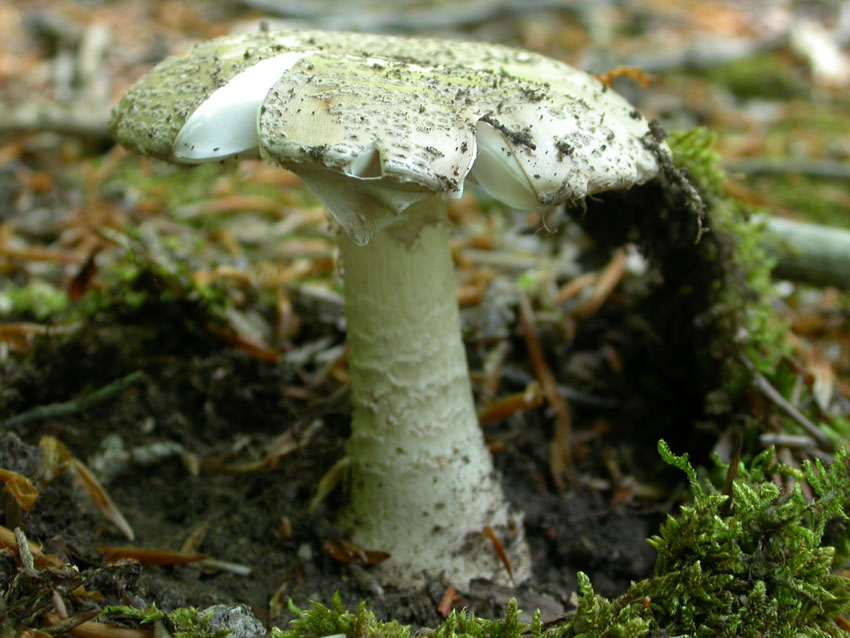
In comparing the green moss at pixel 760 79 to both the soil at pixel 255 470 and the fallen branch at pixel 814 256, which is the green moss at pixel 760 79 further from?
the soil at pixel 255 470

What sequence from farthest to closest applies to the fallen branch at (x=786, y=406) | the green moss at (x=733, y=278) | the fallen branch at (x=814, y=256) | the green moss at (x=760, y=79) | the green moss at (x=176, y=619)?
1. the green moss at (x=760, y=79)
2. the fallen branch at (x=814, y=256)
3. the green moss at (x=733, y=278)
4. the fallen branch at (x=786, y=406)
5. the green moss at (x=176, y=619)

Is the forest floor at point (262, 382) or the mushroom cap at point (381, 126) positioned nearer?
the mushroom cap at point (381, 126)

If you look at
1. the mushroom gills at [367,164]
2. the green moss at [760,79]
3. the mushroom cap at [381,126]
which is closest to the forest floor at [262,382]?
the mushroom cap at [381,126]

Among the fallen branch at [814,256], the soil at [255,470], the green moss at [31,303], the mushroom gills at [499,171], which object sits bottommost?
the soil at [255,470]

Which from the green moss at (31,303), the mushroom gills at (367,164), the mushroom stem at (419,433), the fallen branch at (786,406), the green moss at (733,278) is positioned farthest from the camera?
the green moss at (31,303)

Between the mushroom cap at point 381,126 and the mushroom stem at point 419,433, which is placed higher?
the mushroom cap at point 381,126

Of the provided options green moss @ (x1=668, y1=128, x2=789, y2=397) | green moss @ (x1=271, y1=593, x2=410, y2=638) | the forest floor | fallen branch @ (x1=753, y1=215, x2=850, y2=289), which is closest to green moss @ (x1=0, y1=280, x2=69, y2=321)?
the forest floor

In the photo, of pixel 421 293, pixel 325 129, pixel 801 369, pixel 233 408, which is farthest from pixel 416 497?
pixel 801 369

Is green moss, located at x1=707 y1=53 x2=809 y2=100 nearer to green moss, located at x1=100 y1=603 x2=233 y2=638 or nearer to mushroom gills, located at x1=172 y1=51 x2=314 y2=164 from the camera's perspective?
mushroom gills, located at x1=172 y1=51 x2=314 y2=164
